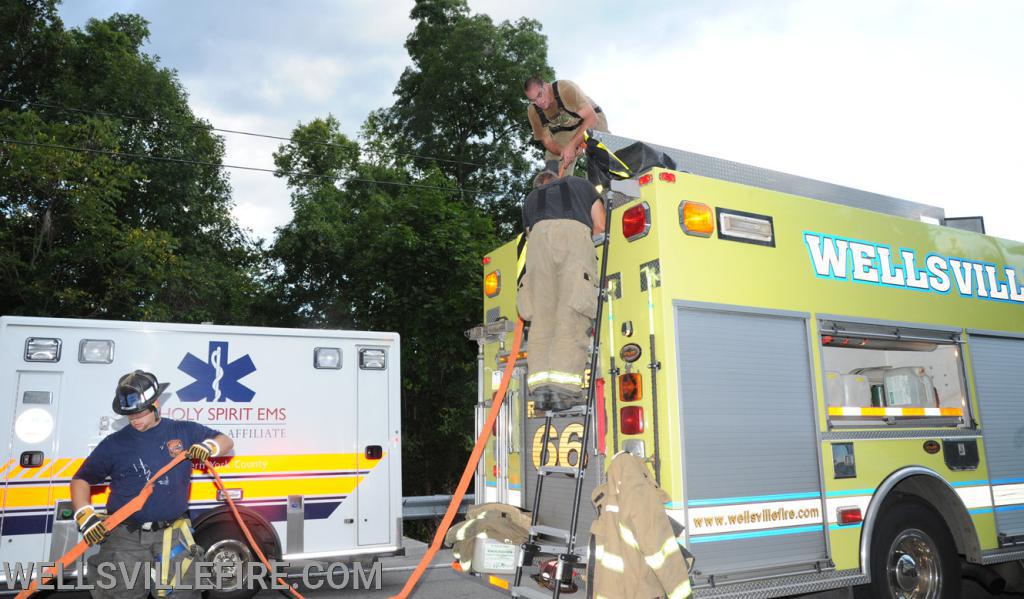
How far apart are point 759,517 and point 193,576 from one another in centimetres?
387

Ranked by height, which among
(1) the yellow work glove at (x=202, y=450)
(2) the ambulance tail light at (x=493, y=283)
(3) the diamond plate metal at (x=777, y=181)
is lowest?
(1) the yellow work glove at (x=202, y=450)

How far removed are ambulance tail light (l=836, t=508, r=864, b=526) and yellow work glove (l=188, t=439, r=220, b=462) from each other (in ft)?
13.8

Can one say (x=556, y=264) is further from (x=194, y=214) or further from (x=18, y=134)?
(x=194, y=214)

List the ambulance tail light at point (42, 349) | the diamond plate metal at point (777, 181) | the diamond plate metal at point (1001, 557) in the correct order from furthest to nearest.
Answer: the ambulance tail light at point (42, 349) < the diamond plate metal at point (777, 181) < the diamond plate metal at point (1001, 557)

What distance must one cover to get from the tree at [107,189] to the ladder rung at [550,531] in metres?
13.7

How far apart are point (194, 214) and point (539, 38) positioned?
13.8 metres

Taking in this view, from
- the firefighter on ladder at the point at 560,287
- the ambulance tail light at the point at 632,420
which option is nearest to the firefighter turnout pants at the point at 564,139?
the firefighter on ladder at the point at 560,287

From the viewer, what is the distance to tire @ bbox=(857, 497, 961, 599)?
15.9 feet

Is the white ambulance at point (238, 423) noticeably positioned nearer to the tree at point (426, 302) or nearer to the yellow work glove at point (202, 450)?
the yellow work glove at point (202, 450)

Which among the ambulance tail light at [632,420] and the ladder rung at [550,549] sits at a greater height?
the ambulance tail light at [632,420]

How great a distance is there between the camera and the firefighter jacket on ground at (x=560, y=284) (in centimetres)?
430

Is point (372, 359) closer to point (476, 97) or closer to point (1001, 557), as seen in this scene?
point (1001, 557)

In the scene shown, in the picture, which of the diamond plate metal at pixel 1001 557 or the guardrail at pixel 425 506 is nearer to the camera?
the diamond plate metal at pixel 1001 557

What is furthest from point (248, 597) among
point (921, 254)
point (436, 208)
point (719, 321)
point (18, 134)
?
point (18, 134)
